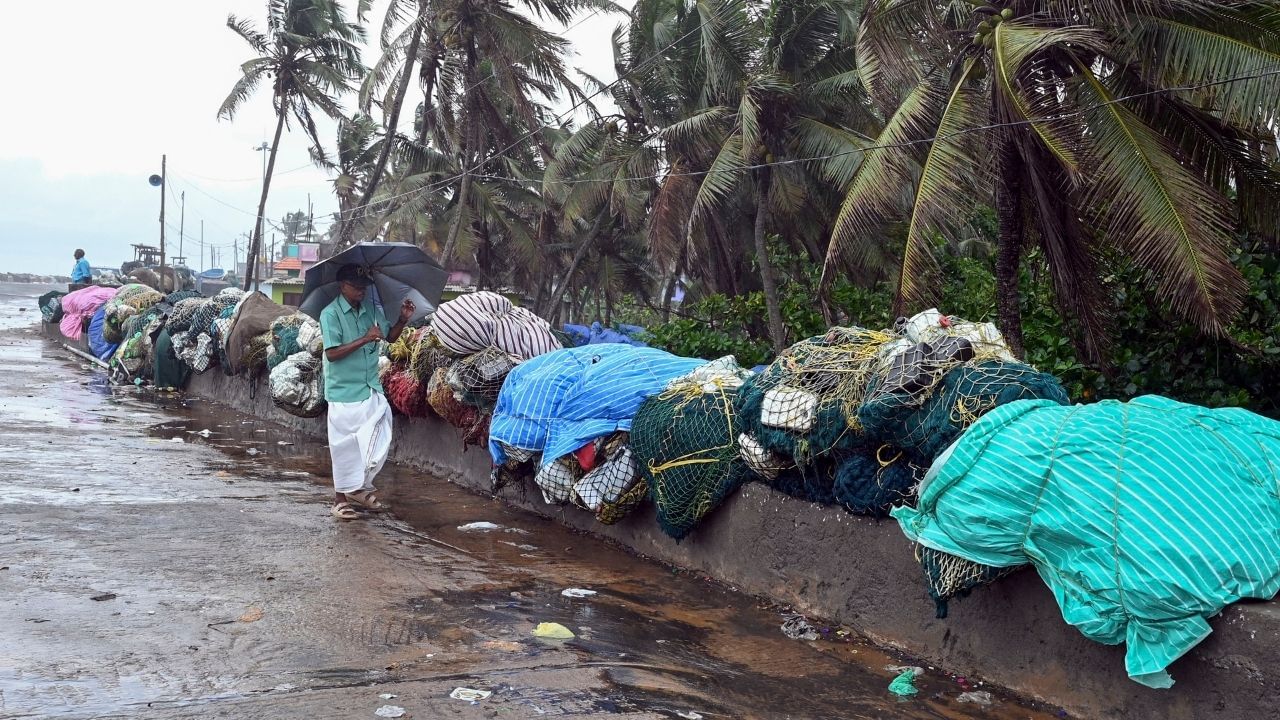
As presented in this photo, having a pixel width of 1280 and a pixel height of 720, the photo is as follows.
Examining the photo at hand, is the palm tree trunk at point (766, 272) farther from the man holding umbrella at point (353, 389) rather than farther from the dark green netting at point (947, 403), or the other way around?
the dark green netting at point (947, 403)

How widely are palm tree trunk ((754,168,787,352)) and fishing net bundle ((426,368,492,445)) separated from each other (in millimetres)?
7416

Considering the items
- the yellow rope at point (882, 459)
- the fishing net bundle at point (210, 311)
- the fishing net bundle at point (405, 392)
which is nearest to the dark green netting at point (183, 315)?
the fishing net bundle at point (210, 311)

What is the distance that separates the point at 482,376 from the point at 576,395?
1398 mm

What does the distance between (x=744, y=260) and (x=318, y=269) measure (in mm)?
17086

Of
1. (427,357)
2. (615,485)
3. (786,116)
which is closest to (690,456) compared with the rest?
(615,485)

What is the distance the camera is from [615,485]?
6062 mm

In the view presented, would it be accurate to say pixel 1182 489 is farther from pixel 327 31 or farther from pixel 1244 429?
pixel 327 31

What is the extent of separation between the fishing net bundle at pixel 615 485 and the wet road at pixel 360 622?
1.02ft

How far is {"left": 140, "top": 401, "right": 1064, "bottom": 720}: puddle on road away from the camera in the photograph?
3834mm

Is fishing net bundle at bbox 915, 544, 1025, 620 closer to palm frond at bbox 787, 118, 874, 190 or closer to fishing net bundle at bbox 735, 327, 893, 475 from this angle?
fishing net bundle at bbox 735, 327, 893, 475

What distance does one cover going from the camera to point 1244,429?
12.0 feet

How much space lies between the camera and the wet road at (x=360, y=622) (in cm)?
368

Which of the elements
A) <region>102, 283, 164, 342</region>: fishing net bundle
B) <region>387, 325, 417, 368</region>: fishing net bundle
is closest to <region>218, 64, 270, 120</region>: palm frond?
<region>102, 283, 164, 342</region>: fishing net bundle

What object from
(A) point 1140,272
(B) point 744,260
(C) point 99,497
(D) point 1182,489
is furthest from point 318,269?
(B) point 744,260
